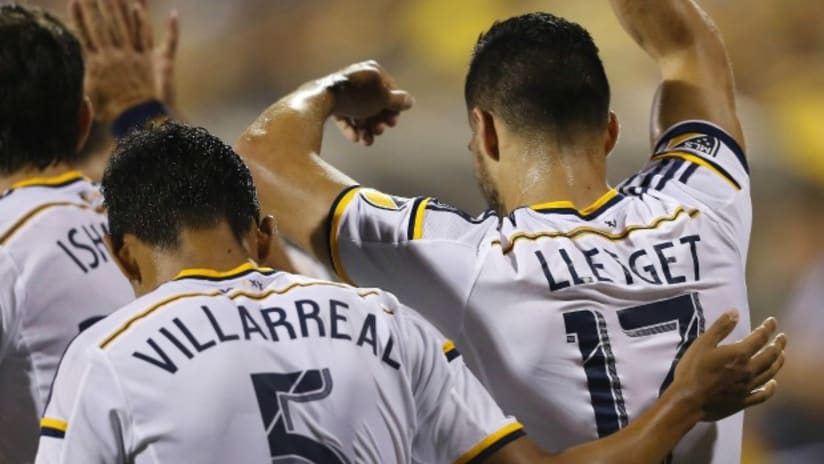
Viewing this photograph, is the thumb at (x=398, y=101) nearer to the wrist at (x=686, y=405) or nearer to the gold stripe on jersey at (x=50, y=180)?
the gold stripe on jersey at (x=50, y=180)

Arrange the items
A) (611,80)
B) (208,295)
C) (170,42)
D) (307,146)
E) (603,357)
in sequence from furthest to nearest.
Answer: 1. (611,80)
2. (170,42)
3. (307,146)
4. (603,357)
5. (208,295)

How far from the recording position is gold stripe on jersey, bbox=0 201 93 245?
9.41 feet

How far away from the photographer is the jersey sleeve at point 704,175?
2.60 metres

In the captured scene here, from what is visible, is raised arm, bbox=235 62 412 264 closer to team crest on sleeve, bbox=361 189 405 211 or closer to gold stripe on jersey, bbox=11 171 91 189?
team crest on sleeve, bbox=361 189 405 211

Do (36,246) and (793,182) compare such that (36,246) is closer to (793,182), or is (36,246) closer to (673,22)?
(673,22)

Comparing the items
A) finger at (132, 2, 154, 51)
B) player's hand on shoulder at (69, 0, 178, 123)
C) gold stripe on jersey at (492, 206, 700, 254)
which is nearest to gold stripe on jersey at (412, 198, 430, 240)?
gold stripe on jersey at (492, 206, 700, 254)

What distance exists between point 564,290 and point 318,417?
2.05 ft

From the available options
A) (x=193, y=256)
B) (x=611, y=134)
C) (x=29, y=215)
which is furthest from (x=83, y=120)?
(x=611, y=134)

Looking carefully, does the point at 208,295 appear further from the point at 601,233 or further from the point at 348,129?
the point at 348,129

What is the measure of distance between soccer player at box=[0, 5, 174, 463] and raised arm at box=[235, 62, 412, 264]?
486mm

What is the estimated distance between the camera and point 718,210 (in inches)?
102

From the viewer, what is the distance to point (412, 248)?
251 cm

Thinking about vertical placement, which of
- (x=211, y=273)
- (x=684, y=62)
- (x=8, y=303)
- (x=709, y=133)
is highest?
(x=684, y=62)

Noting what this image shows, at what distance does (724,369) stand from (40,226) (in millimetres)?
1624
